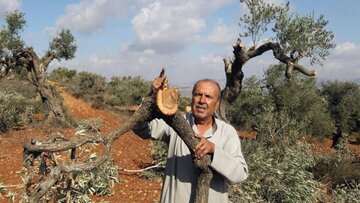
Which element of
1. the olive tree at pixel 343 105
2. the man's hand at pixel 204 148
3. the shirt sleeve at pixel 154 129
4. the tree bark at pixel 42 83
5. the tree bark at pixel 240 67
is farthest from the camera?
the olive tree at pixel 343 105

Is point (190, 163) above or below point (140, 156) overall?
above

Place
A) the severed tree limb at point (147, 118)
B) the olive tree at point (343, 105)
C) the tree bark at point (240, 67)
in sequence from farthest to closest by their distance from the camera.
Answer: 1. the olive tree at point (343, 105)
2. the tree bark at point (240, 67)
3. the severed tree limb at point (147, 118)

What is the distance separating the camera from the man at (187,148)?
301 cm

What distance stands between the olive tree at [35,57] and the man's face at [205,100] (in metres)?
13.3

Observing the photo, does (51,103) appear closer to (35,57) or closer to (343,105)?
(35,57)

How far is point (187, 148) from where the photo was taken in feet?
10.2

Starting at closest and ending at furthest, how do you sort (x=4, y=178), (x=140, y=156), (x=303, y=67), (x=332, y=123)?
1. (x=4, y=178)
2. (x=303, y=67)
3. (x=140, y=156)
4. (x=332, y=123)

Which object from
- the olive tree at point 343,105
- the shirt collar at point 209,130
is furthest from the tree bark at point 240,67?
the olive tree at point 343,105

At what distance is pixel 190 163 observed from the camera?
3.07 meters

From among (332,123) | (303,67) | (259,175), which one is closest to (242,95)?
(332,123)

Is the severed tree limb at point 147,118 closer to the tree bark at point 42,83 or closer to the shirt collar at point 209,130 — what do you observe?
the shirt collar at point 209,130

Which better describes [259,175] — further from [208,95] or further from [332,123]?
[332,123]

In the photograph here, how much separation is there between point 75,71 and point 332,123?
2908cm

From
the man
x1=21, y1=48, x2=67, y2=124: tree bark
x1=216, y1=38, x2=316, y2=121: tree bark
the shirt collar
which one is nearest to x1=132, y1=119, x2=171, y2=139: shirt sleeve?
the man
